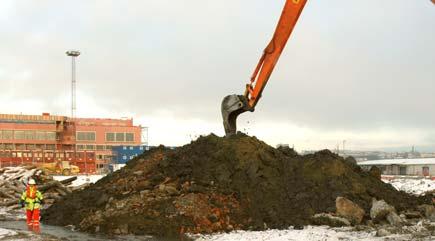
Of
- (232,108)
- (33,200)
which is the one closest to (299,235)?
(232,108)

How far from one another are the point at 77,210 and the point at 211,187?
184 inches

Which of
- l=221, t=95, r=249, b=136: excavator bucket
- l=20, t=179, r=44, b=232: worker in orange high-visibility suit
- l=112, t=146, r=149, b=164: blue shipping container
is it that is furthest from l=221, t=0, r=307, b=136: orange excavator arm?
l=112, t=146, r=149, b=164: blue shipping container

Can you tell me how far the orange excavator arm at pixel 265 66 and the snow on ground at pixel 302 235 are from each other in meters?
4.75

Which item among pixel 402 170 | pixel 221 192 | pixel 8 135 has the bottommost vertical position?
pixel 402 170

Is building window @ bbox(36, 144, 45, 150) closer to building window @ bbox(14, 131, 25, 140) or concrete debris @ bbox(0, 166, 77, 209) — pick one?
building window @ bbox(14, 131, 25, 140)

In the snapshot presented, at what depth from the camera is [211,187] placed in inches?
646

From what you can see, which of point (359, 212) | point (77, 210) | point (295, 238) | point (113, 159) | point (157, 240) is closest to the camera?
point (295, 238)

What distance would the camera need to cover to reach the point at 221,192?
52.7 feet

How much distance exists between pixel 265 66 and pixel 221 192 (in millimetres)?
4221

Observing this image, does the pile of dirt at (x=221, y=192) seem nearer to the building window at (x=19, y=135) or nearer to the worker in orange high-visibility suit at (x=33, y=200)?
the worker in orange high-visibility suit at (x=33, y=200)

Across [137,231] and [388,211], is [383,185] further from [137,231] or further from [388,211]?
[137,231]

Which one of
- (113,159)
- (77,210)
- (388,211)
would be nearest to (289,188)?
(388,211)

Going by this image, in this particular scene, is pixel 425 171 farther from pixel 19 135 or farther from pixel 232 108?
pixel 19 135

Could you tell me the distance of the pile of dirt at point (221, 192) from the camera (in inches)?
588
